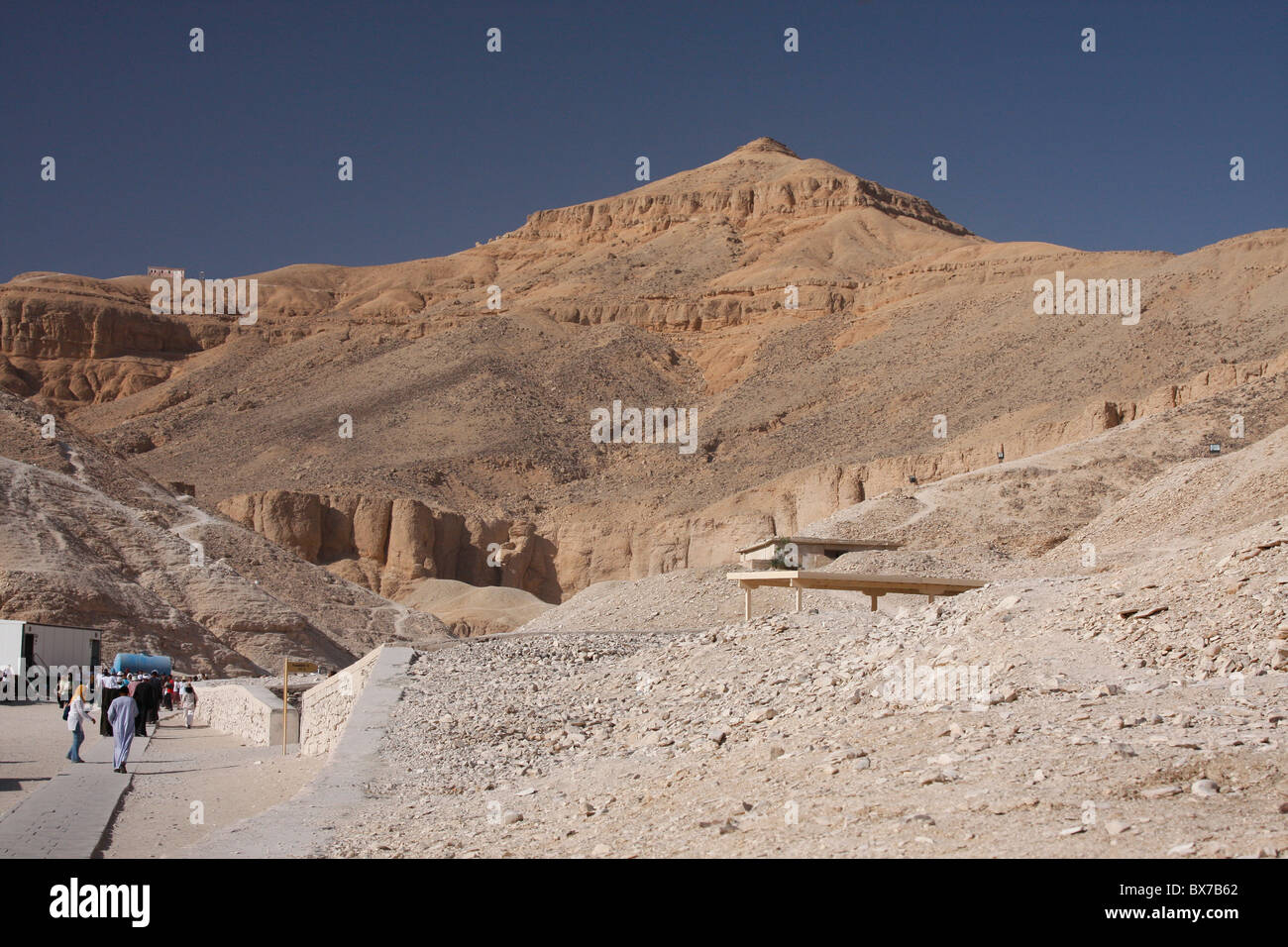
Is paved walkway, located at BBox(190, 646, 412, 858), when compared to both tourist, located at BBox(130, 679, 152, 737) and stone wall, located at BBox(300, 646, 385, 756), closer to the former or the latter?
stone wall, located at BBox(300, 646, 385, 756)

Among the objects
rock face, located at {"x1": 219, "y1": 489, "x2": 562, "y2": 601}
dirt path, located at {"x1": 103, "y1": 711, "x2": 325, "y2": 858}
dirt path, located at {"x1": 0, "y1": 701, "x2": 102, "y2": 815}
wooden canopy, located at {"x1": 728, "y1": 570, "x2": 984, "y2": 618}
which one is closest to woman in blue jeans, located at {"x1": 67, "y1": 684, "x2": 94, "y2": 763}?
dirt path, located at {"x1": 0, "y1": 701, "x2": 102, "y2": 815}

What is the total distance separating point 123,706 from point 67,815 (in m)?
3.38

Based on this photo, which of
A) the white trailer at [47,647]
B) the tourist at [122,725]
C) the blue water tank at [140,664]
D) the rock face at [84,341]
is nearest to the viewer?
the tourist at [122,725]

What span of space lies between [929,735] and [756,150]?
119355 millimetres

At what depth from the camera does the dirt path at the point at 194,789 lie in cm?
1041

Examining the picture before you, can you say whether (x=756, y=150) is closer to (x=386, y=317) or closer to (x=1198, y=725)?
(x=386, y=317)

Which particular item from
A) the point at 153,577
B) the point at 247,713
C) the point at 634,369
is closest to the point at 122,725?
the point at 247,713

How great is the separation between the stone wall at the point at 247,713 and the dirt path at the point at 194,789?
0.27 metres

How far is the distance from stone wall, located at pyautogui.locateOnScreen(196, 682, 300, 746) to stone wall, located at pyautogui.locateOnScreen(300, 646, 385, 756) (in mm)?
1053

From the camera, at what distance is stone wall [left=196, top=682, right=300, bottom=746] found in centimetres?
1823

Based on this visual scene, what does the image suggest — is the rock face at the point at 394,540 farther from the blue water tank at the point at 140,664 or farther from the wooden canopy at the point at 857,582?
the wooden canopy at the point at 857,582

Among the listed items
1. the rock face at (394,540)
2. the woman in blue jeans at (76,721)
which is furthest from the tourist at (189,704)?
the rock face at (394,540)

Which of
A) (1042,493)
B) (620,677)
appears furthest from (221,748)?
(1042,493)

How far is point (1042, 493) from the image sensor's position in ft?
116
